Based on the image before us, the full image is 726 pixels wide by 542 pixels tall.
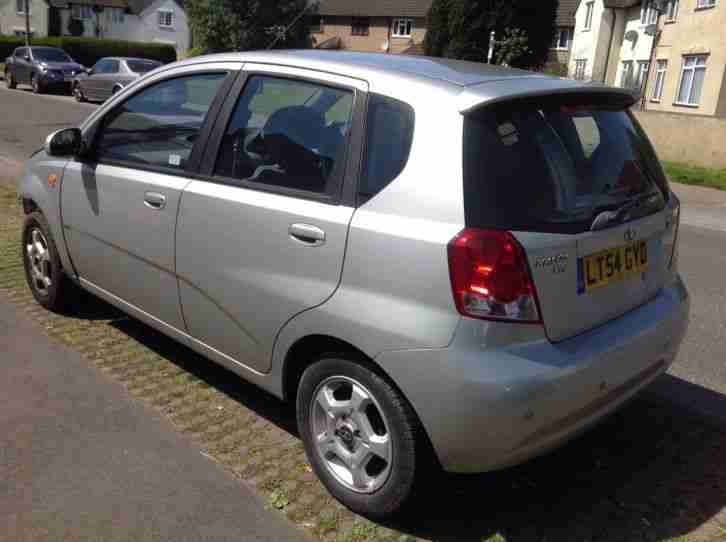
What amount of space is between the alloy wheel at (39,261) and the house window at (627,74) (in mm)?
35712

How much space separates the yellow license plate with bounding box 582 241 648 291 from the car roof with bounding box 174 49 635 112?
2.29 ft

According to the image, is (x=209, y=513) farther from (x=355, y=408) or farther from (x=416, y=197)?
(x=416, y=197)

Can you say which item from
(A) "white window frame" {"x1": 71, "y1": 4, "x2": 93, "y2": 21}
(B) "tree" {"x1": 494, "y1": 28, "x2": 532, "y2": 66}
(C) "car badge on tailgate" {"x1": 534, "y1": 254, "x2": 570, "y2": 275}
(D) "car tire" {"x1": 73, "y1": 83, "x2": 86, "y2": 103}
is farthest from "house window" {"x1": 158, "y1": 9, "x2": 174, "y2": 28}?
(C) "car badge on tailgate" {"x1": 534, "y1": 254, "x2": 570, "y2": 275}

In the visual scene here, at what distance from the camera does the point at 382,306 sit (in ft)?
9.05

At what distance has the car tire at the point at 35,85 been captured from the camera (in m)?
27.8

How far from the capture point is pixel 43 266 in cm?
505

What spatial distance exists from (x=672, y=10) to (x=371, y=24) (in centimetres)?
3674

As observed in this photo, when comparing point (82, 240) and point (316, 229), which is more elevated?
point (316, 229)

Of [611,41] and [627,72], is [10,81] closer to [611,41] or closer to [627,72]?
[627,72]

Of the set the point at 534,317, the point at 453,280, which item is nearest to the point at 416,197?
the point at 453,280

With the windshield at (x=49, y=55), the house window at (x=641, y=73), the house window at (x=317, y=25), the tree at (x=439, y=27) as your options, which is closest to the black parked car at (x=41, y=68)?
the windshield at (x=49, y=55)

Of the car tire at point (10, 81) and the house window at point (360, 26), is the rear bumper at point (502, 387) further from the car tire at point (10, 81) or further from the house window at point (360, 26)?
the house window at point (360, 26)

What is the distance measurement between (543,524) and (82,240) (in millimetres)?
3081

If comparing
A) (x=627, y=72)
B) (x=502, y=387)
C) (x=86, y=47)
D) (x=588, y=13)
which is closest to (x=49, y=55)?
(x=86, y=47)
